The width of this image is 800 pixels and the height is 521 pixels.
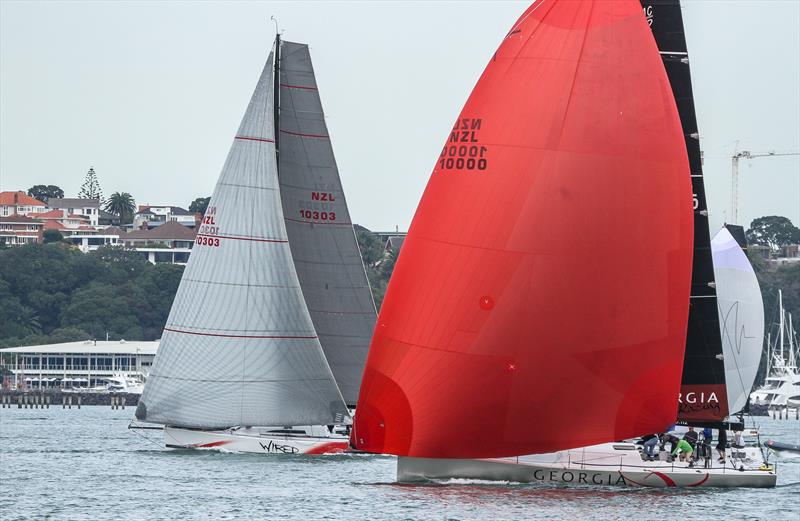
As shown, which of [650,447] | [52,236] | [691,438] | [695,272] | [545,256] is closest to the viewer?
[545,256]

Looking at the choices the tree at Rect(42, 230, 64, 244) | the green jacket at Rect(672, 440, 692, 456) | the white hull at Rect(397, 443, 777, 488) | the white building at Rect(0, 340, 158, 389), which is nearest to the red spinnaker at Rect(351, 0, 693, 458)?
the white hull at Rect(397, 443, 777, 488)

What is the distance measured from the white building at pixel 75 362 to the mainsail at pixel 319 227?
7985 cm

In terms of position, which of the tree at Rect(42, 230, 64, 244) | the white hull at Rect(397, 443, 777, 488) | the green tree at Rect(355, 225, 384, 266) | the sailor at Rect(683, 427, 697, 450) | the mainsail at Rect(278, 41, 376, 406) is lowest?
the white hull at Rect(397, 443, 777, 488)

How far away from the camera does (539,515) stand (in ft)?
91.5

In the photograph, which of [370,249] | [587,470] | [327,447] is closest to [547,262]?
[587,470]

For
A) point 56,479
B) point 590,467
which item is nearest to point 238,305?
point 56,479

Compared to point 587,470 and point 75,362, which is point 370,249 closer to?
point 75,362

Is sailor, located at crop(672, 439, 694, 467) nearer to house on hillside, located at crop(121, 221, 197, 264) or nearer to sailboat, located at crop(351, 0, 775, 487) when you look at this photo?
sailboat, located at crop(351, 0, 775, 487)

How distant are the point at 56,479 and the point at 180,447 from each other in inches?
233

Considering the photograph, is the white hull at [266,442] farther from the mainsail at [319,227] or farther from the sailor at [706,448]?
the sailor at [706,448]

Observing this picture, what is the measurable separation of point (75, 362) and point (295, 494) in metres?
95.3

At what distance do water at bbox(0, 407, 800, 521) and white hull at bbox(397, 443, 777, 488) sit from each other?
0.72 feet

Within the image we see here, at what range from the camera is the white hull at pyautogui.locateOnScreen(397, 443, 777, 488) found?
3155 cm

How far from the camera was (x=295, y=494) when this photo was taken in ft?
112
